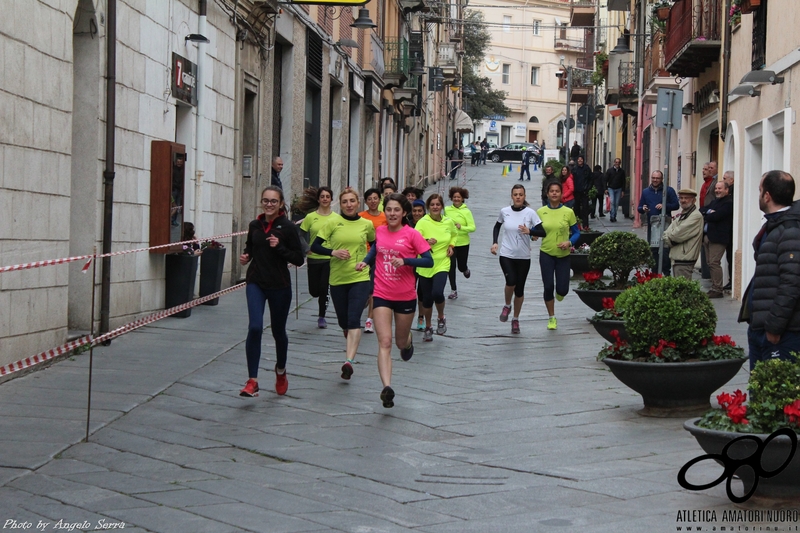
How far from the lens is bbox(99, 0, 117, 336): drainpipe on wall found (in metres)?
11.6

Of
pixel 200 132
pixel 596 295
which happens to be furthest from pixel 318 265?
pixel 596 295

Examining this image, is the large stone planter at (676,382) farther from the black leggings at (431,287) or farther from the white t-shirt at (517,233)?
the white t-shirt at (517,233)

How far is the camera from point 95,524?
554 centimetres

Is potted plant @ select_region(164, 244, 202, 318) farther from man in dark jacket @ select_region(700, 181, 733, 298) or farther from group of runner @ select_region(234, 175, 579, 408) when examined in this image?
man in dark jacket @ select_region(700, 181, 733, 298)

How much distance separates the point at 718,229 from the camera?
16.5 meters

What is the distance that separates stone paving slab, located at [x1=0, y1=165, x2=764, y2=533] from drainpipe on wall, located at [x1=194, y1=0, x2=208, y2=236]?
3655 millimetres

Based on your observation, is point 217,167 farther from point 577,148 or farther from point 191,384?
point 577,148

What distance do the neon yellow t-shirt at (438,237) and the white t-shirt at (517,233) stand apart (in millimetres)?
666

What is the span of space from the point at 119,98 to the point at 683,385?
675 cm

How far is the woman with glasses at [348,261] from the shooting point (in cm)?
1003

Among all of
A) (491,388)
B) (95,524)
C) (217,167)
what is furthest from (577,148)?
(95,524)

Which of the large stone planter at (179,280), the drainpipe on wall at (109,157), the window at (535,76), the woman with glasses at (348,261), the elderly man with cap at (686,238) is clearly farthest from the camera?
the window at (535,76)

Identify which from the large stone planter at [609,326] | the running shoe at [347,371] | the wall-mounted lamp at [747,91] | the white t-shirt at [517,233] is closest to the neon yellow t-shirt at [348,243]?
the running shoe at [347,371]

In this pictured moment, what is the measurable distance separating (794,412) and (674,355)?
2.67 meters
